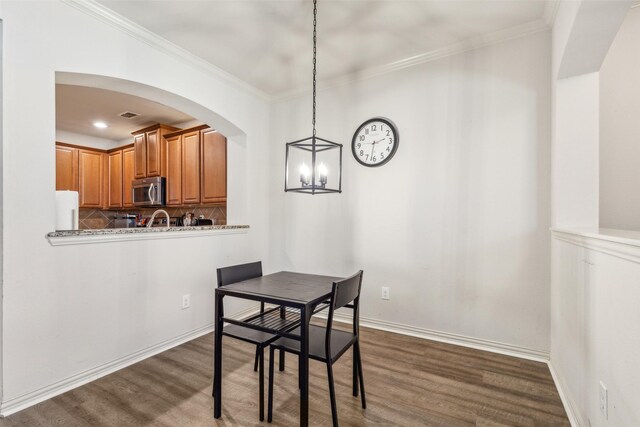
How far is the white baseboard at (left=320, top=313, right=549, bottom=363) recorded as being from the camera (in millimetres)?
2475

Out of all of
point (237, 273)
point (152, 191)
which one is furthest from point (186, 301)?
point (152, 191)

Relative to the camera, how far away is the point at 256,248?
371cm

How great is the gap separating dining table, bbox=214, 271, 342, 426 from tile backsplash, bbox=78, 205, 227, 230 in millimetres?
2774

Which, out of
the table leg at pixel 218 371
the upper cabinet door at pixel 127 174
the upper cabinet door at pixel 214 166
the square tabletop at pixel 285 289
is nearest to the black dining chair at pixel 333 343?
the square tabletop at pixel 285 289

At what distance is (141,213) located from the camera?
5656 mm

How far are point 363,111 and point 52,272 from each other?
9.50 feet

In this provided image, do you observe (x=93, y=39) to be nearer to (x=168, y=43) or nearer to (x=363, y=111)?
(x=168, y=43)

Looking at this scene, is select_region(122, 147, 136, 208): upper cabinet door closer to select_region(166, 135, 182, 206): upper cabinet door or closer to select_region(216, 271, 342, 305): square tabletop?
select_region(166, 135, 182, 206): upper cabinet door

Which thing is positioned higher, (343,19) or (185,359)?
(343,19)

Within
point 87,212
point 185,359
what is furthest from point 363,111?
point 87,212

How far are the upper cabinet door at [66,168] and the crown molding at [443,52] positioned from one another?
408 centimetres

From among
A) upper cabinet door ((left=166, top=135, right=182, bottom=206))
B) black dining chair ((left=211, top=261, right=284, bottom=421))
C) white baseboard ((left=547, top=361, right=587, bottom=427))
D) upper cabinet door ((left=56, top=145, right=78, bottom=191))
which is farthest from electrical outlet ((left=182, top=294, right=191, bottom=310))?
upper cabinet door ((left=56, top=145, right=78, bottom=191))

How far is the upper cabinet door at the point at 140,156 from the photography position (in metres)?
4.77

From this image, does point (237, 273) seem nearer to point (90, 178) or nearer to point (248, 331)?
point (248, 331)
